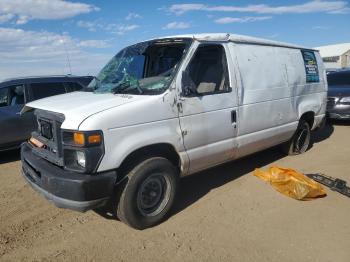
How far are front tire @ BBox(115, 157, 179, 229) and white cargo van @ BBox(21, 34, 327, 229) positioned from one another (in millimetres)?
12

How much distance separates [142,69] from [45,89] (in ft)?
13.2

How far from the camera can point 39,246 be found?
3.92 metres

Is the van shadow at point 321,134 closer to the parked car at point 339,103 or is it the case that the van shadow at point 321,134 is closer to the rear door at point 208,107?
the parked car at point 339,103

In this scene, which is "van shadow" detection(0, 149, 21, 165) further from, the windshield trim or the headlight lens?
the headlight lens

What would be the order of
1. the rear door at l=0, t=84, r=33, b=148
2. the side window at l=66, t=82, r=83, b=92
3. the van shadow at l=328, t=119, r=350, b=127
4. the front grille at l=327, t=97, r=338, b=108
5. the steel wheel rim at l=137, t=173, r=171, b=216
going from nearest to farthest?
the steel wheel rim at l=137, t=173, r=171, b=216
the rear door at l=0, t=84, r=33, b=148
the side window at l=66, t=82, r=83, b=92
the front grille at l=327, t=97, r=338, b=108
the van shadow at l=328, t=119, r=350, b=127

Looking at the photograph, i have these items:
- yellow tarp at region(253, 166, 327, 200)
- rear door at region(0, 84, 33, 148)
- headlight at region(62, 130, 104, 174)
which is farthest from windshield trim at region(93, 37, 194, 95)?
rear door at region(0, 84, 33, 148)

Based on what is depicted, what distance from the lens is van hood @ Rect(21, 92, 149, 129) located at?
368cm

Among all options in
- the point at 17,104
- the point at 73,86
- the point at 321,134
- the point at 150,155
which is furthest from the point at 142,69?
the point at 321,134

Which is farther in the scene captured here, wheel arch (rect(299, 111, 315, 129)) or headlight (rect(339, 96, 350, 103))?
headlight (rect(339, 96, 350, 103))

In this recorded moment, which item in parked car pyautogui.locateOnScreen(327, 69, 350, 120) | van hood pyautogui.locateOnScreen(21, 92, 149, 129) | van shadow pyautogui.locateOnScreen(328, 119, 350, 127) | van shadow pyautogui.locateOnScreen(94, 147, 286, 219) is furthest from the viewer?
van shadow pyautogui.locateOnScreen(328, 119, 350, 127)

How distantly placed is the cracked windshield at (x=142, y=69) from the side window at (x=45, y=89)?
310cm

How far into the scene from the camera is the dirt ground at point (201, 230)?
3699 mm

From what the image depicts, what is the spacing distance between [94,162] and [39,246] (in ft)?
3.87

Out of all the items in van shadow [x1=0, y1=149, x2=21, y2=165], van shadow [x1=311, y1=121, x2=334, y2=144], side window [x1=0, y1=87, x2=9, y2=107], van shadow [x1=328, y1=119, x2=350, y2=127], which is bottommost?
van shadow [x1=328, y1=119, x2=350, y2=127]
